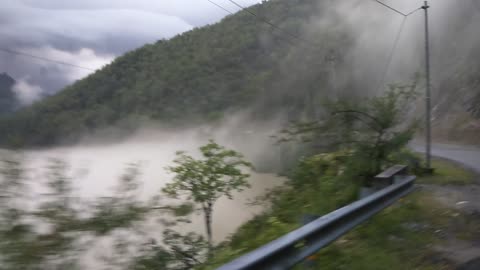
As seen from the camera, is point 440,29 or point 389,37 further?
point 389,37

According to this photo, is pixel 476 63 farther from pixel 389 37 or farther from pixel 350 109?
pixel 350 109

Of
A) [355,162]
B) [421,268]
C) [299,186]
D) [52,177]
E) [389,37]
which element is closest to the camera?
[52,177]

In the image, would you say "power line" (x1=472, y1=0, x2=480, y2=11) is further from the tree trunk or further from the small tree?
the tree trunk

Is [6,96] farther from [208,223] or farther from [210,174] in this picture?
[210,174]

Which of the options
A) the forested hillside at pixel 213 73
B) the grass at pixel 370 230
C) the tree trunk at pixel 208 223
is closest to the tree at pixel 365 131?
the grass at pixel 370 230

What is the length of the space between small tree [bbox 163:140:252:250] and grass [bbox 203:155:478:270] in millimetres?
6039

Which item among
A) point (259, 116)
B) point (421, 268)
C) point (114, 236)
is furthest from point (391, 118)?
point (259, 116)

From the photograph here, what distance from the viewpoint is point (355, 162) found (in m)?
8.36

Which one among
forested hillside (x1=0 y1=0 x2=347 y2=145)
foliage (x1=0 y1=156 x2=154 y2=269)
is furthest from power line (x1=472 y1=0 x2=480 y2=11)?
foliage (x1=0 y1=156 x2=154 y2=269)

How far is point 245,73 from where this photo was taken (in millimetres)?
54000

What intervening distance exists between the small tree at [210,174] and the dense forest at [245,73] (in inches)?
534

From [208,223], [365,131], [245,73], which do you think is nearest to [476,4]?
[245,73]

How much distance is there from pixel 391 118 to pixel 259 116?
41486 millimetres

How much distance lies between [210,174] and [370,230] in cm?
1072
